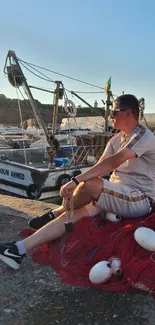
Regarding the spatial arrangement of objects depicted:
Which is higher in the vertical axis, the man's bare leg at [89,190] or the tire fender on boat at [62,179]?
the man's bare leg at [89,190]

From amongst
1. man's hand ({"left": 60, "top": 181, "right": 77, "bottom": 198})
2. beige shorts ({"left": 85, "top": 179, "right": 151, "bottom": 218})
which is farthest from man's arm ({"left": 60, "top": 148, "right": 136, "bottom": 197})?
beige shorts ({"left": 85, "top": 179, "right": 151, "bottom": 218})

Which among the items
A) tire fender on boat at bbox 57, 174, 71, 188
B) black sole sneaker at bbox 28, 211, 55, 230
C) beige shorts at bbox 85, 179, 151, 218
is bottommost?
tire fender on boat at bbox 57, 174, 71, 188

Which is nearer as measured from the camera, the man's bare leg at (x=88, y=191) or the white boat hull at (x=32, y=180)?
the man's bare leg at (x=88, y=191)

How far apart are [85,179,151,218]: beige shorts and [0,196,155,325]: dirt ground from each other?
29.6 inches

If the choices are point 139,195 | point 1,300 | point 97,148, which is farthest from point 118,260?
point 97,148

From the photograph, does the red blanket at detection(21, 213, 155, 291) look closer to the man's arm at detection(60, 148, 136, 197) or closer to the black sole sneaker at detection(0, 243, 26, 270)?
the black sole sneaker at detection(0, 243, 26, 270)

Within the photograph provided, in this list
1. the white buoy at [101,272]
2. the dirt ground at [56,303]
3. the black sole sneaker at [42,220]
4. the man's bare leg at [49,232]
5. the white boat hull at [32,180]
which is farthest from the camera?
the white boat hull at [32,180]

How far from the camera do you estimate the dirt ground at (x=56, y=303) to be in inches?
97.3

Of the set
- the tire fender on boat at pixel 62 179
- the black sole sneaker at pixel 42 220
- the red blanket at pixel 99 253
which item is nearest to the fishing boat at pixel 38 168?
the tire fender on boat at pixel 62 179

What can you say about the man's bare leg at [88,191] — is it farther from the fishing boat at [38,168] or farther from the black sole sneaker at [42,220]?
the fishing boat at [38,168]

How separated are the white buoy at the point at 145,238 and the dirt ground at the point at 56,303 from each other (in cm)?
36

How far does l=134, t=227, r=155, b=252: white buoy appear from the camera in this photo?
9.44 feet

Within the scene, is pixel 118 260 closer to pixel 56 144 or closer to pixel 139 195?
pixel 139 195

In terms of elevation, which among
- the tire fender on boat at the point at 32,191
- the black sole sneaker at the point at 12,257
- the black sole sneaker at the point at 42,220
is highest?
the black sole sneaker at the point at 42,220
